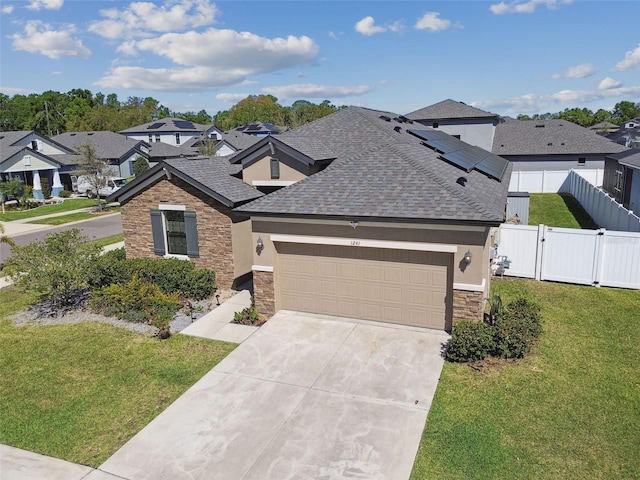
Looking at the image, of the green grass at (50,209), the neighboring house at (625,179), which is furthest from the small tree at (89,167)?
the neighboring house at (625,179)

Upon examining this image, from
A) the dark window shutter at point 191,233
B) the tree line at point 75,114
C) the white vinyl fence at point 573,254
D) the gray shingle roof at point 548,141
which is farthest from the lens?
the tree line at point 75,114

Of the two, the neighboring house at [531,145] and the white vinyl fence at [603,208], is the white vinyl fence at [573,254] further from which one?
the neighboring house at [531,145]

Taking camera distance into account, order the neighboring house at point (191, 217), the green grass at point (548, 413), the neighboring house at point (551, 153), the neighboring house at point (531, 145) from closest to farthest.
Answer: the green grass at point (548, 413)
the neighboring house at point (191, 217)
the neighboring house at point (551, 153)
the neighboring house at point (531, 145)

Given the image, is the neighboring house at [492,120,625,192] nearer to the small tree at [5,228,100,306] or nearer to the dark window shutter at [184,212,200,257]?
the dark window shutter at [184,212,200,257]

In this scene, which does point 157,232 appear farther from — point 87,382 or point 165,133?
point 165,133

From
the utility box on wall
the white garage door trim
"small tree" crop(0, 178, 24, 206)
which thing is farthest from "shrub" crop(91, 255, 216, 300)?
"small tree" crop(0, 178, 24, 206)

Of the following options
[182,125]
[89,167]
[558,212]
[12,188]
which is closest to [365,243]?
[558,212]
